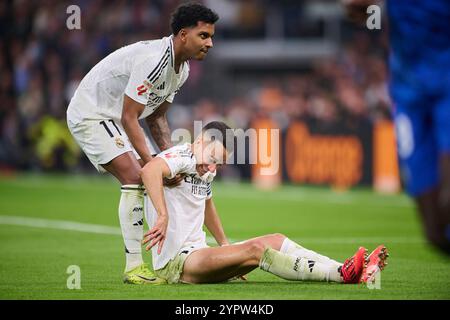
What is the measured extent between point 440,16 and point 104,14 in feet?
82.3

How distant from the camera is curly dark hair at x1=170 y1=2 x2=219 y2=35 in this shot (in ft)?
25.8

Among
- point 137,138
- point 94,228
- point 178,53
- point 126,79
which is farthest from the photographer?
point 94,228

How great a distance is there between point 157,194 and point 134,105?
106 centimetres

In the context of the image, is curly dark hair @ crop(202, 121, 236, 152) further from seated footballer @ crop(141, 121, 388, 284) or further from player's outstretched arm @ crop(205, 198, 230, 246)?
player's outstretched arm @ crop(205, 198, 230, 246)

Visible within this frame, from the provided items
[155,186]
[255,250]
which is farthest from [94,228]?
[255,250]

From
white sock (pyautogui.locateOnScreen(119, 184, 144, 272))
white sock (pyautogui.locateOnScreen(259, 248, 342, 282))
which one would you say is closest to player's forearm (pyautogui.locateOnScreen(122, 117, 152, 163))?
white sock (pyautogui.locateOnScreen(119, 184, 144, 272))

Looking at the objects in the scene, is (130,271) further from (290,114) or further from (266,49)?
(266,49)

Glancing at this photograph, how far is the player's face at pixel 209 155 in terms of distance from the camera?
7.48 m

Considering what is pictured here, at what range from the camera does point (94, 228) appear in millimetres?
13273

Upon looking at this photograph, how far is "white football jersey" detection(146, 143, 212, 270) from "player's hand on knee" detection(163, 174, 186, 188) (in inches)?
1.7

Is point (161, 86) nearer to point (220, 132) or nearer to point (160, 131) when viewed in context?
point (160, 131)

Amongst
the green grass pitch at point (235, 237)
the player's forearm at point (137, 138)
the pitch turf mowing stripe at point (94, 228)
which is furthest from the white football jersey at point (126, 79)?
the pitch turf mowing stripe at point (94, 228)

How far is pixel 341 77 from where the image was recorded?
88.6 feet
